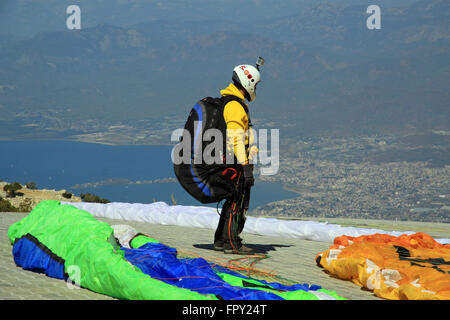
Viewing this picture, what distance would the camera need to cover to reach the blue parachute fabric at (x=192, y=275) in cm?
511

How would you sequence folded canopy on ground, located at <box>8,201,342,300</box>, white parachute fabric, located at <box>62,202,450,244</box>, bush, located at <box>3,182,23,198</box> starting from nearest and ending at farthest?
folded canopy on ground, located at <box>8,201,342,300</box> → white parachute fabric, located at <box>62,202,450,244</box> → bush, located at <box>3,182,23,198</box>

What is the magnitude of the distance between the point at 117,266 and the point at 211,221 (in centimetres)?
660

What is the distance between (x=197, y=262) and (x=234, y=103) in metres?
2.51

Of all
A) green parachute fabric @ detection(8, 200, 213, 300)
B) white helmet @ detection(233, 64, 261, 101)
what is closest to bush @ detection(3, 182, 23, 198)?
green parachute fabric @ detection(8, 200, 213, 300)

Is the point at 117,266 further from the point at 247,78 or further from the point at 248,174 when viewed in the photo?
the point at 247,78

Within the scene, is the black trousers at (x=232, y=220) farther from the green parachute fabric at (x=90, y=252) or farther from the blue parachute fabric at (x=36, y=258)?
the blue parachute fabric at (x=36, y=258)

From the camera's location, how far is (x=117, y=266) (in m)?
5.38

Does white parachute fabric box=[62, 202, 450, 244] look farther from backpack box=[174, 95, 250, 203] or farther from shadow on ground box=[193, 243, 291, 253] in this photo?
backpack box=[174, 95, 250, 203]

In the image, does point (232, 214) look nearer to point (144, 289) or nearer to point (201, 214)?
point (144, 289)

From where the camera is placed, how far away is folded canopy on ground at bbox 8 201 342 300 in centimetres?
507

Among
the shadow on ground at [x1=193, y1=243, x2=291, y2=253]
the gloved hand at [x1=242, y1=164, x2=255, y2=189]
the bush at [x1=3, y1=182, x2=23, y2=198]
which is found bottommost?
the bush at [x1=3, y1=182, x2=23, y2=198]

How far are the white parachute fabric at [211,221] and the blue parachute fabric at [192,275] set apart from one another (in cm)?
454

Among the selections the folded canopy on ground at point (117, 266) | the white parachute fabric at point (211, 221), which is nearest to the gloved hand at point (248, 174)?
the folded canopy on ground at point (117, 266)

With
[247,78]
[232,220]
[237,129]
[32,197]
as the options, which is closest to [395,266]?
[232,220]
